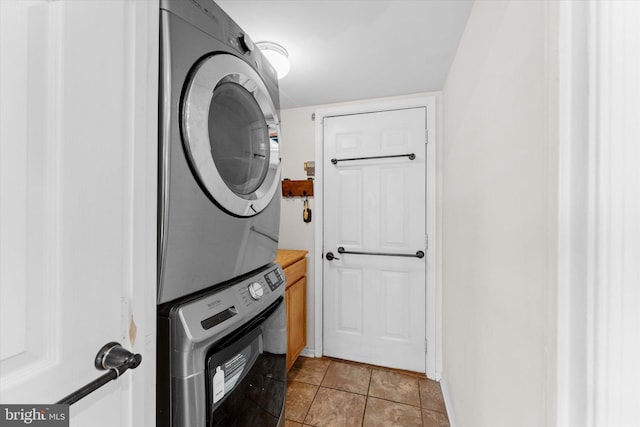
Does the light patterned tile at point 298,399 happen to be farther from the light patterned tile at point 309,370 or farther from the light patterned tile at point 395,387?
the light patterned tile at point 395,387

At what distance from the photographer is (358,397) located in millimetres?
1899

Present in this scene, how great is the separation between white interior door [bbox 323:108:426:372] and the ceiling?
1.25 feet

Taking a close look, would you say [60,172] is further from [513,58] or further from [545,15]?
[513,58]

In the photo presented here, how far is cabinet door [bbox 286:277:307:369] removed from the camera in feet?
6.66

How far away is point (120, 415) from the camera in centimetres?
60

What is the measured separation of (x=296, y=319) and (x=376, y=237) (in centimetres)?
94

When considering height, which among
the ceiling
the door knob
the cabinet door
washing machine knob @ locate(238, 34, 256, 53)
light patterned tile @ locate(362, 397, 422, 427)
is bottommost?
light patterned tile @ locate(362, 397, 422, 427)

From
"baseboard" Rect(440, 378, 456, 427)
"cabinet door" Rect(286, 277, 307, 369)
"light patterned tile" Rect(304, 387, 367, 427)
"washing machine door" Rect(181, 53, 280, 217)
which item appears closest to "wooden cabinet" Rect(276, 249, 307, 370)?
"cabinet door" Rect(286, 277, 307, 369)

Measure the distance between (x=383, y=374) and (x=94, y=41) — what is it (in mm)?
2513

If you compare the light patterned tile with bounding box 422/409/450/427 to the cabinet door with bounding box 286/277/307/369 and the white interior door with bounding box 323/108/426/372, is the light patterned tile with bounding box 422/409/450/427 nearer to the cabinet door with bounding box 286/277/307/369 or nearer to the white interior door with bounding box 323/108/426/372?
the white interior door with bounding box 323/108/426/372

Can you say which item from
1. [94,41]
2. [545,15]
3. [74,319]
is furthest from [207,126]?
[545,15]

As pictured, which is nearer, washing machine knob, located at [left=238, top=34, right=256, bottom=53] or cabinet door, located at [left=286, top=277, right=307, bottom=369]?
washing machine knob, located at [left=238, top=34, right=256, bottom=53]

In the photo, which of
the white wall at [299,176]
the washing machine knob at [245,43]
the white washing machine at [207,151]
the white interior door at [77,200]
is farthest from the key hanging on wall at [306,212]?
the white interior door at [77,200]

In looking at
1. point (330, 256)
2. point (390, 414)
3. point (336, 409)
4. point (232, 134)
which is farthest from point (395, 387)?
point (232, 134)
